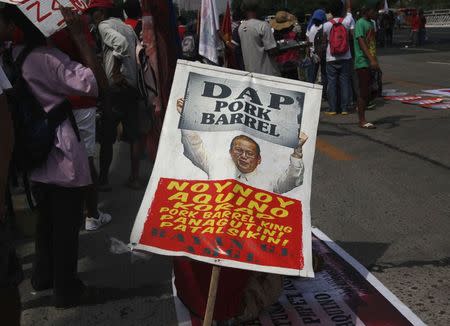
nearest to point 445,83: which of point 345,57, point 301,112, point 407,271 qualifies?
point 345,57

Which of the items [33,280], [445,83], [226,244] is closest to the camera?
[226,244]

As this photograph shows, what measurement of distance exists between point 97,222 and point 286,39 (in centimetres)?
518

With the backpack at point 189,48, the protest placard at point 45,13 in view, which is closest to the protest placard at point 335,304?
the protest placard at point 45,13

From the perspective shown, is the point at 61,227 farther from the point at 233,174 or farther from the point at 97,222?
the point at 97,222

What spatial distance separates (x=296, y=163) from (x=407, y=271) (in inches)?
58.4

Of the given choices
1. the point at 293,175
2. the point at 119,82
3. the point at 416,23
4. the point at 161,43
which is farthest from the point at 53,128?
the point at 416,23

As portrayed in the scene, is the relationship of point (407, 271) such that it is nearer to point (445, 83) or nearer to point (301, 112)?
point (301, 112)

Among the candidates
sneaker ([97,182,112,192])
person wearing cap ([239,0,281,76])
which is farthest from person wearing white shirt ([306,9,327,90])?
sneaker ([97,182,112,192])

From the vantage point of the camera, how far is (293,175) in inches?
109

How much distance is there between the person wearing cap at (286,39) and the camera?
8.47m

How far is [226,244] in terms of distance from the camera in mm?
2551

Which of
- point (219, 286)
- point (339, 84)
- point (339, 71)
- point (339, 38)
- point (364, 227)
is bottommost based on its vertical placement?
point (364, 227)

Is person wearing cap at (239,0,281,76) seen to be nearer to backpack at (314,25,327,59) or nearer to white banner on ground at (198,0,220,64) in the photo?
white banner on ground at (198,0,220,64)

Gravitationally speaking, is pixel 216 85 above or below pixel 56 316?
above
